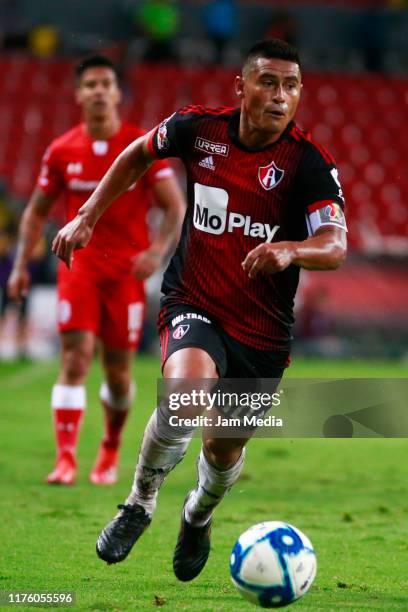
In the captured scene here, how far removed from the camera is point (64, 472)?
7.91 metres

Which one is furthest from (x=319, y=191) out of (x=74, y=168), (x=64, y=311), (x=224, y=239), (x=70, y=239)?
(x=74, y=168)

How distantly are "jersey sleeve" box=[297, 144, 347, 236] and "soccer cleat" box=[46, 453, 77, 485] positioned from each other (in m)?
3.45

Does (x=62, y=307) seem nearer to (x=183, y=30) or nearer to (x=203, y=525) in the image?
(x=203, y=525)

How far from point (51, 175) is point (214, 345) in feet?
11.0

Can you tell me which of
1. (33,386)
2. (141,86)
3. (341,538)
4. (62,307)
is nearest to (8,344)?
(33,386)

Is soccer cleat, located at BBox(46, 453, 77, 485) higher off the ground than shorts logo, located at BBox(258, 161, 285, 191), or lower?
lower

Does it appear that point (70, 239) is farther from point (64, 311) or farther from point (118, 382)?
point (118, 382)

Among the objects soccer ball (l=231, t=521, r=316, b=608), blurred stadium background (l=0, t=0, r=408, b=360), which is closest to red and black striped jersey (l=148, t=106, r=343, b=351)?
soccer ball (l=231, t=521, r=316, b=608)

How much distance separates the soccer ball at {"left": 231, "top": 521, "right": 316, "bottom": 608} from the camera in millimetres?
4418

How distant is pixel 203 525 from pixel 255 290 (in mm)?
1100

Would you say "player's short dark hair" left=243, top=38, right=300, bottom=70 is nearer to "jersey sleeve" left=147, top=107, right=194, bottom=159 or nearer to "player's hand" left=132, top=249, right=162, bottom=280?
"jersey sleeve" left=147, top=107, right=194, bottom=159

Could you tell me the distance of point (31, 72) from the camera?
78.8ft

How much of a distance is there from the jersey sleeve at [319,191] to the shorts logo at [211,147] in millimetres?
366

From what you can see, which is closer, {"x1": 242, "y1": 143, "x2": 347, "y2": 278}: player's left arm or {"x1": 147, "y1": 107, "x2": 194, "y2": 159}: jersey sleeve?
{"x1": 242, "y1": 143, "x2": 347, "y2": 278}: player's left arm
